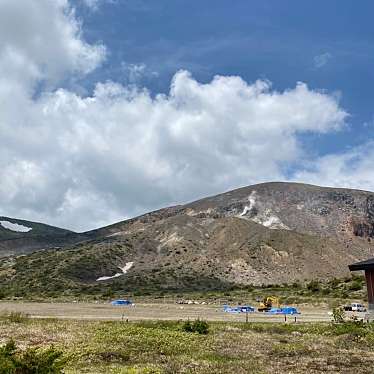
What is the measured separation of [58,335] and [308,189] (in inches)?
6742

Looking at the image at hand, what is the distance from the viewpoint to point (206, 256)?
127m

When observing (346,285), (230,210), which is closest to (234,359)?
(346,285)

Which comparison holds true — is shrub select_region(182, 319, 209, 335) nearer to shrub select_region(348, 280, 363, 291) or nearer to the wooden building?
the wooden building

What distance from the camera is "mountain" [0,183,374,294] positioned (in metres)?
111

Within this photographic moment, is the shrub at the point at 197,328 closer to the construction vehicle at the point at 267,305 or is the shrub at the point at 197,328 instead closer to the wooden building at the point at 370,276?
the wooden building at the point at 370,276

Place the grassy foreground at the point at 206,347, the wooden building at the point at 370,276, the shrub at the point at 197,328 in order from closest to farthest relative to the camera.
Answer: the grassy foreground at the point at 206,347, the shrub at the point at 197,328, the wooden building at the point at 370,276

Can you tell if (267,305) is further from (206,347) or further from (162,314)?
(206,347)

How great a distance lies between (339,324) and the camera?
101 ft

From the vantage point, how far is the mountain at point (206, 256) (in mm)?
111000

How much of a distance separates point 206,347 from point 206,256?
10405 cm

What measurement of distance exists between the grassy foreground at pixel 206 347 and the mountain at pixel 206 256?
71705 millimetres

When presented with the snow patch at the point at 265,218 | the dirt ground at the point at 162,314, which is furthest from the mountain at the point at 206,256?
the dirt ground at the point at 162,314

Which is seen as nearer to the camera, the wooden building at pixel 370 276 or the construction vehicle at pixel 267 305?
the wooden building at pixel 370 276

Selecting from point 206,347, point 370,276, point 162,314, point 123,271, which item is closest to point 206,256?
point 123,271
